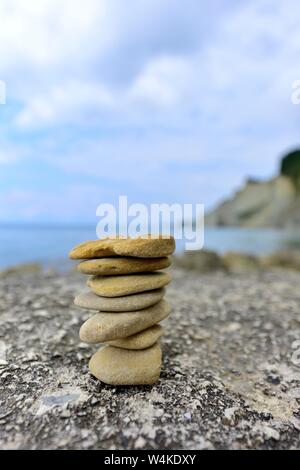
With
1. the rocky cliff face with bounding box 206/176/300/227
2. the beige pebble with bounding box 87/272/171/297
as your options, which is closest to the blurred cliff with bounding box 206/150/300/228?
the rocky cliff face with bounding box 206/176/300/227

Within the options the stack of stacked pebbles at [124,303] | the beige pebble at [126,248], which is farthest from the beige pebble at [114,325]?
the beige pebble at [126,248]

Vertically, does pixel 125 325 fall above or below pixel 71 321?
above

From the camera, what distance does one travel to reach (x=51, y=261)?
43.2ft

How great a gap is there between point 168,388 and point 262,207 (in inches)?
2297

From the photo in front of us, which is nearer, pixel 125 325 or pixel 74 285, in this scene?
pixel 125 325

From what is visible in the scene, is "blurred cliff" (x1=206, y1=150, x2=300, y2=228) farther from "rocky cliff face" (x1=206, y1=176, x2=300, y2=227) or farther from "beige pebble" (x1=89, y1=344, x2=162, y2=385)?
"beige pebble" (x1=89, y1=344, x2=162, y2=385)

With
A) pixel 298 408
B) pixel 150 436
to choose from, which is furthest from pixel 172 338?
pixel 150 436

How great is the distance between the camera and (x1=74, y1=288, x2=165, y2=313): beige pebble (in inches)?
96.3

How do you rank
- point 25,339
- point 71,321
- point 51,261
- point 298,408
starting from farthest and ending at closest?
1. point 51,261
2. point 71,321
3. point 25,339
4. point 298,408

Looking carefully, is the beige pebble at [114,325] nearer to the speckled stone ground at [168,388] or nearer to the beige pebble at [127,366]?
the beige pebble at [127,366]

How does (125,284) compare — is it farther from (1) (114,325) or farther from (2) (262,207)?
(2) (262,207)
